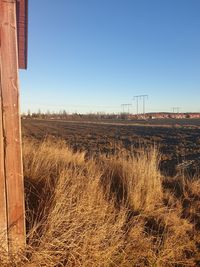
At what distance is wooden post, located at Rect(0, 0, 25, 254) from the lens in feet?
8.52

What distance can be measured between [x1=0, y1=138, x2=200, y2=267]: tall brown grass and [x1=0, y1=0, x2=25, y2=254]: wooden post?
0.59 feet

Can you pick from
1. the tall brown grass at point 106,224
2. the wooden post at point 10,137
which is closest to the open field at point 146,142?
the tall brown grass at point 106,224

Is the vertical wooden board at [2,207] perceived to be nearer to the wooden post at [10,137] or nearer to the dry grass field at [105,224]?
the wooden post at [10,137]

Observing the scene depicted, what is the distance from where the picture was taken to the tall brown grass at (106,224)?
2.86 m

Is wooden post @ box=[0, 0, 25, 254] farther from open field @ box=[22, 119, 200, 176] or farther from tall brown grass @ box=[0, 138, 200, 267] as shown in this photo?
open field @ box=[22, 119, 200, 176]

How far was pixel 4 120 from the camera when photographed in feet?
8.75

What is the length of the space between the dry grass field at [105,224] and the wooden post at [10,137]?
0.18 meters

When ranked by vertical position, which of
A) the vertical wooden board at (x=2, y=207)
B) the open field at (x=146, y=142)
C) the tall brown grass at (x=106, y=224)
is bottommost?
the open field at (x=146, y=142)

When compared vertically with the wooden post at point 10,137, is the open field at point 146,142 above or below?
below

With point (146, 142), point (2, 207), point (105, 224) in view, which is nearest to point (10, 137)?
point (2, 207)

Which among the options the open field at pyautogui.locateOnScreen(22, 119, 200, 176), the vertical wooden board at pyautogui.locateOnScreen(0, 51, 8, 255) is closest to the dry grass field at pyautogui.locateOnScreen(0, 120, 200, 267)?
the vertical wooden board at pyautogui.locateOnScreen(0, 51, 8, 255)

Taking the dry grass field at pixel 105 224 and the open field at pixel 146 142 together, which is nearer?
the dry grass field at pixel 105 224

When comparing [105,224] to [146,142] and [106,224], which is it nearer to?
[106,224]

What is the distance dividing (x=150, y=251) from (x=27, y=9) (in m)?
4.64
